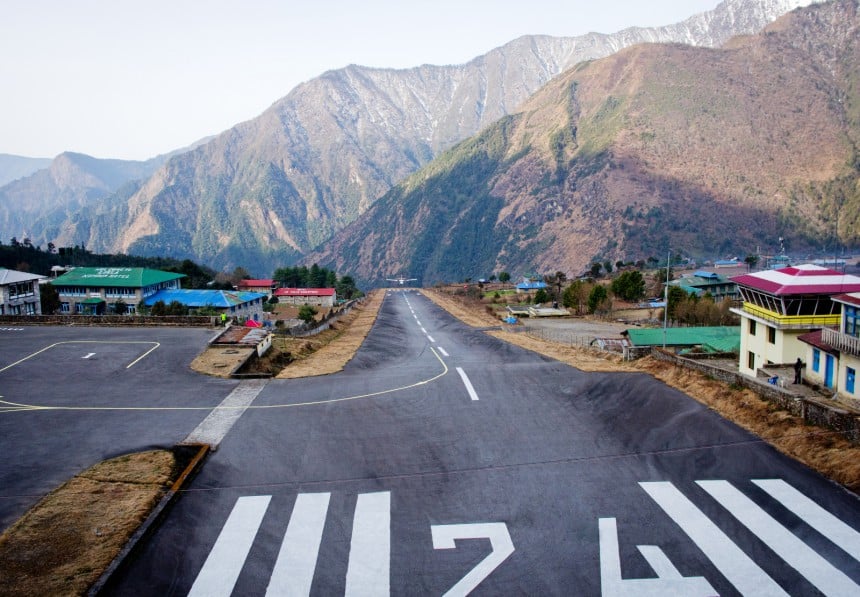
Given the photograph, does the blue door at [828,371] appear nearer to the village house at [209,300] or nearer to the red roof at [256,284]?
the village house at [209,300]

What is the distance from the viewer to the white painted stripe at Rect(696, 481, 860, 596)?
11.1 m

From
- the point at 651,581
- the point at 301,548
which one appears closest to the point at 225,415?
the point at 301,548

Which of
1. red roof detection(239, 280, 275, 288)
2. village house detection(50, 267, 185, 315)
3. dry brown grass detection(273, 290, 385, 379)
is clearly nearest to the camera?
dry brown grass detection(273, 290, 385, 379)

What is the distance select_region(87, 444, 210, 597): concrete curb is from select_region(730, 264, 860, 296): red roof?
2746 cm

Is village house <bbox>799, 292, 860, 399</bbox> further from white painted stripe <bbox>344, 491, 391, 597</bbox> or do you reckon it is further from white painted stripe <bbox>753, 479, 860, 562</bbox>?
white painted stripe <bbox>344, 491, 391, 597</bbox>

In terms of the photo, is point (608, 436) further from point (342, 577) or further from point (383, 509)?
point (342, 577)

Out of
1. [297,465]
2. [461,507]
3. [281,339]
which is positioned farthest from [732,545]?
[281,339]

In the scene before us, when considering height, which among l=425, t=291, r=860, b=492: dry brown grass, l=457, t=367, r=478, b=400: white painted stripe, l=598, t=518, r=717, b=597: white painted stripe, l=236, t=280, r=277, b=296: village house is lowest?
l=236, t=280, r=277, b=296: village house

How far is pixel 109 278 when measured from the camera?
73125mm

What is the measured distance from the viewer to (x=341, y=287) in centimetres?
13875

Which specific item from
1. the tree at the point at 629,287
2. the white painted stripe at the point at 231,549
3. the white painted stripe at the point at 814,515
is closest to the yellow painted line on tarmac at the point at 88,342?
the white painted stripe at the point at 231,549

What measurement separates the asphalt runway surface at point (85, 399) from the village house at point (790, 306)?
2665 centimetres

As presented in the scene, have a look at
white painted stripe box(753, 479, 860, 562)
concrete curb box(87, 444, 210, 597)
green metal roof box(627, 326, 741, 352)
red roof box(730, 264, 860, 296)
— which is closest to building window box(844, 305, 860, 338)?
red roof box(730, 264, 860, 296)

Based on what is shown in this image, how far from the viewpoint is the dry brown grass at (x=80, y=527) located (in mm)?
11523
